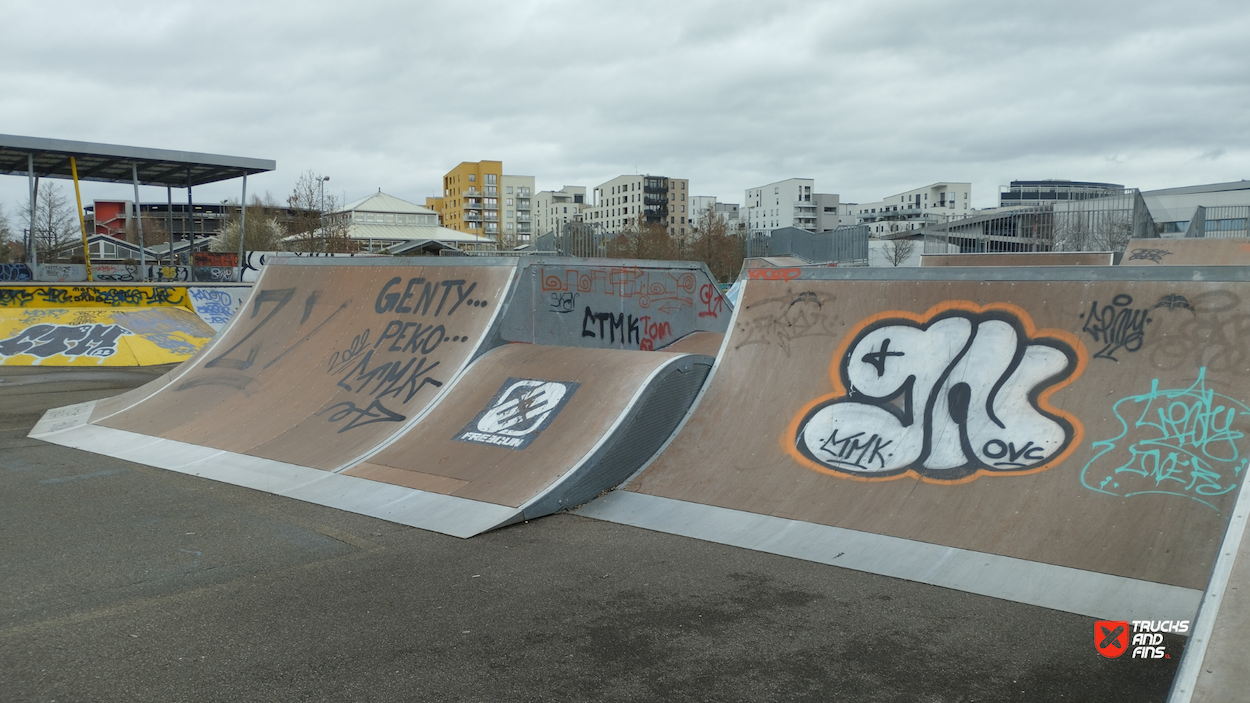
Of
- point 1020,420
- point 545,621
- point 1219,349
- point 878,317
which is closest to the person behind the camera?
point 545,621

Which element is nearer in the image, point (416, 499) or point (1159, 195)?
point (416, 499)

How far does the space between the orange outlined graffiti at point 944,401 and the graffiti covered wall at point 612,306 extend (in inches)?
159

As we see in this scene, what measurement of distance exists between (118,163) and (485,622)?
2464 centimetres

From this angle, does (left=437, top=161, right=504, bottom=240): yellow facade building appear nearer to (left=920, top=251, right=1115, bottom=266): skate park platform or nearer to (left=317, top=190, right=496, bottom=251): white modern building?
(left=317, top=190, right=496, bottom=251): white modern building

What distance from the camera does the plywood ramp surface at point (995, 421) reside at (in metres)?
5.16

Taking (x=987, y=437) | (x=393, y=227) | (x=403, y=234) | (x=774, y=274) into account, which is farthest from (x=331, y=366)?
(x=393, y=227)

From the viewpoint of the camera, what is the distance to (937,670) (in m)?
3.84

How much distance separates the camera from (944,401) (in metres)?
6.54

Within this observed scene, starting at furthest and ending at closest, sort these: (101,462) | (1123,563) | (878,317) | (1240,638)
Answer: (101,462), (878,317), (1123,563), (1240,638)

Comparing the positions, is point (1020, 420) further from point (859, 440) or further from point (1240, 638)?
point (1240, 638)

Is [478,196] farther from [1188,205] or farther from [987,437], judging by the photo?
[987,437]

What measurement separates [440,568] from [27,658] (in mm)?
2170

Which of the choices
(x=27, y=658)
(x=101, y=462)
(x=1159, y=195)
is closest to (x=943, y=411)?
(x=27, y=658)

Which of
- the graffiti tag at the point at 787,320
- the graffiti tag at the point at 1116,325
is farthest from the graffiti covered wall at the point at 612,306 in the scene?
the graffiti tag at the point at 1116,325
